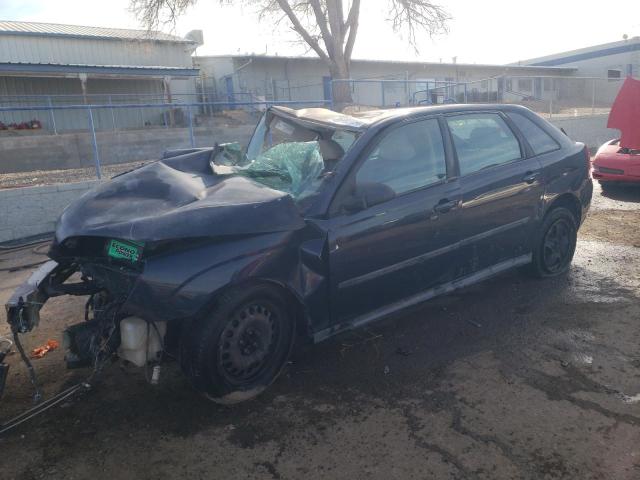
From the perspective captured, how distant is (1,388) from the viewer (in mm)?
2803

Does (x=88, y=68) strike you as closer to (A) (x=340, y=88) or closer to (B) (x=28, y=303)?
(A) (x=340, y=88)

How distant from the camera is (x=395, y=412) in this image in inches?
113

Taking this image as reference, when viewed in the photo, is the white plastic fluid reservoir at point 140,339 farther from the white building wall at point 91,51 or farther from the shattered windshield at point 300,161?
the white building wall at point 91,51

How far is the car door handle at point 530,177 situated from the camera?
14.0ft

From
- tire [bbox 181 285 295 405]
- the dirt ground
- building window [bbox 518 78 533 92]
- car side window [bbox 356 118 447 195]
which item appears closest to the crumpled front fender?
the dirt ground

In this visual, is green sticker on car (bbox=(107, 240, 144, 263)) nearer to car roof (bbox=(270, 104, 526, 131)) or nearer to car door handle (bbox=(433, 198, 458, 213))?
car roof (bbox=(270, 104, 526, 131))

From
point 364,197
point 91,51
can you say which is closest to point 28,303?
point 364,197

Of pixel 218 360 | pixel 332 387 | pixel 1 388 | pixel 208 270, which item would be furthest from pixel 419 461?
pixel 1 388

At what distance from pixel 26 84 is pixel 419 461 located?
79.7 ft

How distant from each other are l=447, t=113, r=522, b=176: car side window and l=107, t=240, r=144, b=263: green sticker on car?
2444 mm

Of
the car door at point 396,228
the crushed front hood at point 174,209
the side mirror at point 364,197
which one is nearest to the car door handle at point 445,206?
the car door at point 396,228

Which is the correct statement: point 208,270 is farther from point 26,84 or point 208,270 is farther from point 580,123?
point 26,84

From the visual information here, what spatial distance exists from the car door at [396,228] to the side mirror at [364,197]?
0.02 m

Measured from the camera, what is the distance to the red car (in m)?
8.64
